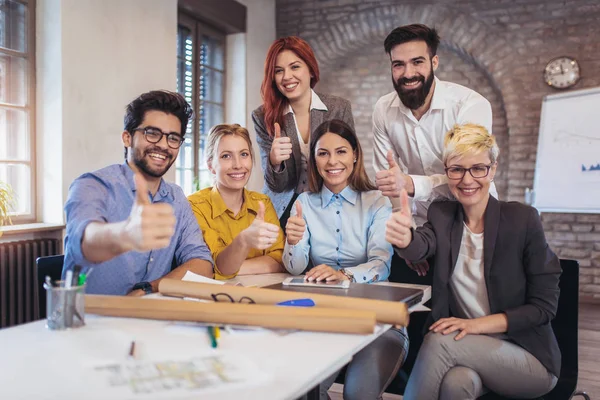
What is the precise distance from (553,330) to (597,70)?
13.9 feet

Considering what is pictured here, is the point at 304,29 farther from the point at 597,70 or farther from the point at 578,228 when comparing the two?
the point at 578,228

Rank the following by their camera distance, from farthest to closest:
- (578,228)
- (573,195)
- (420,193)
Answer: (578,228) < (573,195) < (420,193)

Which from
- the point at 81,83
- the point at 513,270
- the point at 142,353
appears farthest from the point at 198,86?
the point at 142,353

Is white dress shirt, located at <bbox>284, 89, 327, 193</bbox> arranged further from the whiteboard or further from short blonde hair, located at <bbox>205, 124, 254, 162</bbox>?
the whiteboard

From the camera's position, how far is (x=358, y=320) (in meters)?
1.22

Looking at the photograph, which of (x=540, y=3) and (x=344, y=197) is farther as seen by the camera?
(x=540, y=3)

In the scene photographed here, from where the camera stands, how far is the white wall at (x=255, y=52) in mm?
6262

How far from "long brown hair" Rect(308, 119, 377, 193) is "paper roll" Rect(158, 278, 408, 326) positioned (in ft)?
3.00

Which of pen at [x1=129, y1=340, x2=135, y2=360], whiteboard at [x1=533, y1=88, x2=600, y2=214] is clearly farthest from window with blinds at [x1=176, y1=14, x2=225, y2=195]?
pen at [x1=129, y1=340, x2=135, y2=360]

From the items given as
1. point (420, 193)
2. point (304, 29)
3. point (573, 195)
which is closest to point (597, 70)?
point (573, 195)

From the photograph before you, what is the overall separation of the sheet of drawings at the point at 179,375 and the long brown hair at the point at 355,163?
50.7 inches

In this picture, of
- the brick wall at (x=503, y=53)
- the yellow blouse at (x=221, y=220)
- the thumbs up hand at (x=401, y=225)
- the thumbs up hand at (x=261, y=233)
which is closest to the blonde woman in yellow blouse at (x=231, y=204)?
the yellow blouse at (x=221, y=220)

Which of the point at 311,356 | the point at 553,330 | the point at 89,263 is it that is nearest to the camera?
the point at 311,356

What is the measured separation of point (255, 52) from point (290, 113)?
3941mm
